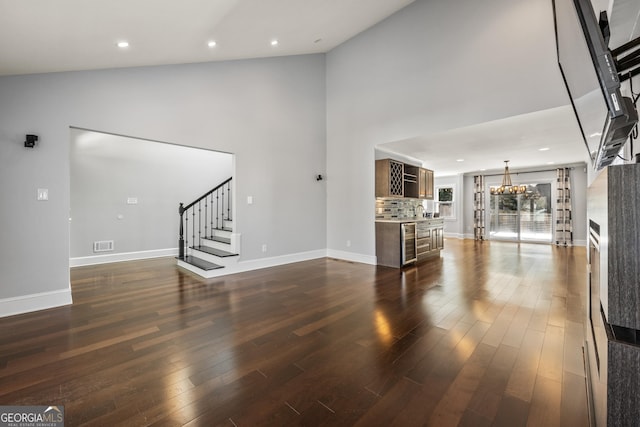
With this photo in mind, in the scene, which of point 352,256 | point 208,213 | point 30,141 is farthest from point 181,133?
point 352,256

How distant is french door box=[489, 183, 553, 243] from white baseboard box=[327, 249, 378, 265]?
6999mm

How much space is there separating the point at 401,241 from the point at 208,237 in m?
4.36

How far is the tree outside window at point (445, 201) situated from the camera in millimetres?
11195

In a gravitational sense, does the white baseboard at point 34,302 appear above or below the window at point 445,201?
below

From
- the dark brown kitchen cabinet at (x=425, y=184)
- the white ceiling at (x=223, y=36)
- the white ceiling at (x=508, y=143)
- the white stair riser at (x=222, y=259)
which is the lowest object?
the white stair riser at (x=222, y=259)

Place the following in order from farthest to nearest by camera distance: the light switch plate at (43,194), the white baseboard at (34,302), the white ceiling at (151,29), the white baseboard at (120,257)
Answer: the white baseboard at (120,257) < the light switch plate at (43,194) < the white baseboard at (34,302) < the white ceiling at (151,29)

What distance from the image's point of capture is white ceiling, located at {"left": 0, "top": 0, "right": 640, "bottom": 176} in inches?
87.8

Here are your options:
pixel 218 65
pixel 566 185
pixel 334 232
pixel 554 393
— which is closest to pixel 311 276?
pixel 334 232

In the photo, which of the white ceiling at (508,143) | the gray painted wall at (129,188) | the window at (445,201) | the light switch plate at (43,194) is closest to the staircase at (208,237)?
the gray painted wall at (129,188)

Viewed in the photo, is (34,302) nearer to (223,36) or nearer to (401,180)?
(223,36)

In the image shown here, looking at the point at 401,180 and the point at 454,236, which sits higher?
the point at 401,180

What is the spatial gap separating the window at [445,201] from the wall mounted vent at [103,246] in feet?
37.2

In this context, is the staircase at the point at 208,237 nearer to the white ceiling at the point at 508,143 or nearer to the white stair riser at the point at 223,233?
the white stair riser at the point at 223,233

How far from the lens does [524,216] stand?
9570 millimetres
